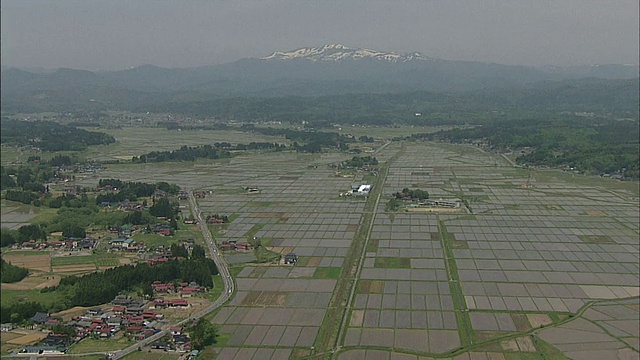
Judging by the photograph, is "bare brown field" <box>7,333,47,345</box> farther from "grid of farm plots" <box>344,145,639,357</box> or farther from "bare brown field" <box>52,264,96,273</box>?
"grid of farm plots" <box>344,145,639,357</box>

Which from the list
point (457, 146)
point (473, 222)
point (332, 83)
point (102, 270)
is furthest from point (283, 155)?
point (332, 83)

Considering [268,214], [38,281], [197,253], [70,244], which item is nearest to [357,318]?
[197,253]

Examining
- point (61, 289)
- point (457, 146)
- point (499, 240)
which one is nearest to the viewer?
point (61, 289)

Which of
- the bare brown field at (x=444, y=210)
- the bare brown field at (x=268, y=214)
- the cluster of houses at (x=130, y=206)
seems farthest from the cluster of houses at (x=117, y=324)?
the bare brown field at (x=444, y=210)

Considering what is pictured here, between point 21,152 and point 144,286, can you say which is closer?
point 144,286

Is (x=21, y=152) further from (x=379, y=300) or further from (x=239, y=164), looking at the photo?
(x=379, y=300)

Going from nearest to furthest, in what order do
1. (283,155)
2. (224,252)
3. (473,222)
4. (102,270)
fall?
(102,270) < (224,252) < (473,222) < (283,155)
